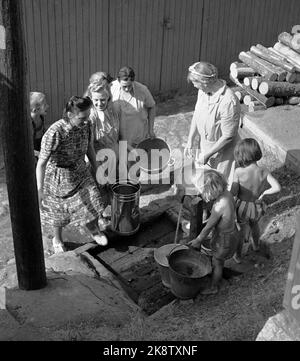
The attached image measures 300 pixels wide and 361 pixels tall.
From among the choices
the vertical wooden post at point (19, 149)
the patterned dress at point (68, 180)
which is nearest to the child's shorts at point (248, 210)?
the patterned dress at point (68, 180)

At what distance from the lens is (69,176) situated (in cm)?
618

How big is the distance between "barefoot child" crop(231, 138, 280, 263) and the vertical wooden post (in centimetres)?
213

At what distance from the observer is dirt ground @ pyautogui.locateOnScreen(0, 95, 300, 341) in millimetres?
4595

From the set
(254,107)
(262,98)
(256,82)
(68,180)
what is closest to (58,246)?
(68,180)

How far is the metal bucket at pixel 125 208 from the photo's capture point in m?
6.52

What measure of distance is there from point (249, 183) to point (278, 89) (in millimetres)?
4129

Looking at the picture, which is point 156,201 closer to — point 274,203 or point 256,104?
point 274,203

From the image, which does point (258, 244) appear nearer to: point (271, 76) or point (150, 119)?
point (150, 119)

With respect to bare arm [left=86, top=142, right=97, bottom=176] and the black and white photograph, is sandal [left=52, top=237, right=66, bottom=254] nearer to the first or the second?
the black and white photograph

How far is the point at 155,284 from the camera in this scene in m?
6.05

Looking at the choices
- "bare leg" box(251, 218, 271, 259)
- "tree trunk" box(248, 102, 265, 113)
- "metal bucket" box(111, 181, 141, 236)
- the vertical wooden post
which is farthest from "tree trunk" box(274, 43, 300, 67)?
the vertical wooden post

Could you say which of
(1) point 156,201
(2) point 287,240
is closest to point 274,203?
(2) point 287,240

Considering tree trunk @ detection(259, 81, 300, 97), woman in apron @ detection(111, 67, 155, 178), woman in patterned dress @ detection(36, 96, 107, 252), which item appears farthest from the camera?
tree trunk @ detection(259, 81, 300, 97)

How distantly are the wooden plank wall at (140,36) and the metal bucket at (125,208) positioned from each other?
3770 millimetres
